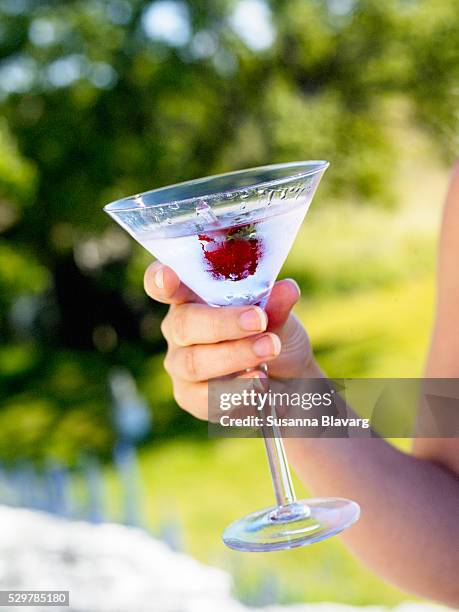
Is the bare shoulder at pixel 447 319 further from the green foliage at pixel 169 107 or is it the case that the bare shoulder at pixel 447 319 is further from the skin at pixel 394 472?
the green foliage at pixel 169 107

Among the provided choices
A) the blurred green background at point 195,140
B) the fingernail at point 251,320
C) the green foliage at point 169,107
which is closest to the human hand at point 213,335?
the fingernail at point 251,320

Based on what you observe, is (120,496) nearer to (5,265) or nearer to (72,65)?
(5,265)

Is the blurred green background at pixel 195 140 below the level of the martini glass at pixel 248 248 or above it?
above

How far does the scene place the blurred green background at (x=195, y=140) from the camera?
9.64 meters

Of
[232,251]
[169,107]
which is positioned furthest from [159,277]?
[169,107]

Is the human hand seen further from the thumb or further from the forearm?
the forearm

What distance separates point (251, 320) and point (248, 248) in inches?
4.2

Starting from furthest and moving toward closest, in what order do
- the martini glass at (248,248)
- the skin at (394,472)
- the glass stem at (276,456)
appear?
the skin at (394,472), the glass stem at (276,456), the martini glass at (248,248)

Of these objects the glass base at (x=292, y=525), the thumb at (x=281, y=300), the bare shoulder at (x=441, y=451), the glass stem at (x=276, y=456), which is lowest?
the glass base at (x=292, y=525)

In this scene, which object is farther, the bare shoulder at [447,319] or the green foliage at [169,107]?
the green foliage at [169,107]

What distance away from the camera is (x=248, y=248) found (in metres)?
1.20

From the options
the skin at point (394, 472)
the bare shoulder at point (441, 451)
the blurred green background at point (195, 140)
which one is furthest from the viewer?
the blurred green background at point (195, 140)

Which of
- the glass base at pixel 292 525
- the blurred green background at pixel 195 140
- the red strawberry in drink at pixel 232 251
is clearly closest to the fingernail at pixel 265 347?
the red strawberry in drink at pixel 232 251

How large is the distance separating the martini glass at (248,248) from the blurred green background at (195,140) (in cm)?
740
